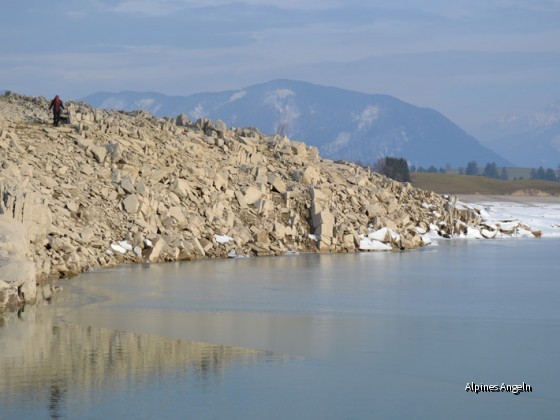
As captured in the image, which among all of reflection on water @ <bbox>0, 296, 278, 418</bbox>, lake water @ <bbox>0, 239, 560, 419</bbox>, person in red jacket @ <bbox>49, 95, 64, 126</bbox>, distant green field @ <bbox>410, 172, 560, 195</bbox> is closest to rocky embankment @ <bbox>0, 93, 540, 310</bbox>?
person in red jacket @ <bbox>49, 95, 64, 126</bbox>

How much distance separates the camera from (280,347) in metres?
15.1

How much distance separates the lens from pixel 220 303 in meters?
20.2

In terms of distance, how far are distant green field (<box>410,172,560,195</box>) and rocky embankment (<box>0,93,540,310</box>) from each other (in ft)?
193

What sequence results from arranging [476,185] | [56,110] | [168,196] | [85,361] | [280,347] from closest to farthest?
[85,361]
[280,347]
[168,196]
[56,110]
[476,185]

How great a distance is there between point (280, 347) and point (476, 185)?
97.9 meters

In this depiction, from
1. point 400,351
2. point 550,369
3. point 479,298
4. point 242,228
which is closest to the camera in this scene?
point 550,369

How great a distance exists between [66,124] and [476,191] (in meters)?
74.5

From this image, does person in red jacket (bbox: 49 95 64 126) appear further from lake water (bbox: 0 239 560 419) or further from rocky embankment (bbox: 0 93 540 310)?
lake water (bbox: 0 239 560 419)

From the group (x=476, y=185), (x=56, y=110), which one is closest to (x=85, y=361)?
(x=56, y=110)

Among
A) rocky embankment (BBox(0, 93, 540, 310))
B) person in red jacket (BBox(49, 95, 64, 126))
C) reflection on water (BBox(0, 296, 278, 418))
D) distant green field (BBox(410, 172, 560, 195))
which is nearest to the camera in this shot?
reflection on water (BBox(0, 296, 278, 418))

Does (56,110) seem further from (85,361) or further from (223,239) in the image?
(85,361)

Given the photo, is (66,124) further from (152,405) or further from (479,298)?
(152,405)

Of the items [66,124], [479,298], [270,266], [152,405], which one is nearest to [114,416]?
[152,405]

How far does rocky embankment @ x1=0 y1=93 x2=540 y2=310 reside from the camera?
83.8 ft
